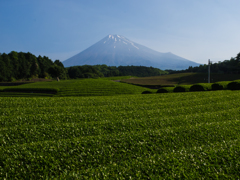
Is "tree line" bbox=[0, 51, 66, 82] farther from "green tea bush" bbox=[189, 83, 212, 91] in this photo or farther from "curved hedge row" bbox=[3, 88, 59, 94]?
"green tea bush" bbox=[189, 83, 212, 91]

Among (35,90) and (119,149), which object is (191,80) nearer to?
(35,90)

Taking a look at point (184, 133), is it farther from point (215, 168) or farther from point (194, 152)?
point (215, 168)

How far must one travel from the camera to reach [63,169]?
8.00 meters

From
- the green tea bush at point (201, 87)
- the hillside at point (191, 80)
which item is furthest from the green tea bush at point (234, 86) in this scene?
the hillside at point (191, 80)

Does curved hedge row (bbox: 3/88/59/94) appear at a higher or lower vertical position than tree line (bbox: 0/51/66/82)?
lower

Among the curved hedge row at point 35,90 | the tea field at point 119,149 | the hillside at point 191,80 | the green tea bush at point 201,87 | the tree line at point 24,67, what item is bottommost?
the tea field at point 119,149

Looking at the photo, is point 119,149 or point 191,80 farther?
point 191,80

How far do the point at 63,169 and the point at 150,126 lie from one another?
708 centimetres

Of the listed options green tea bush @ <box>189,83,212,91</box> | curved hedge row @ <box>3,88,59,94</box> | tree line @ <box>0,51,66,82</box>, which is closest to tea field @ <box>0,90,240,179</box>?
green tea bush @ <box>189,83,212,91</box>

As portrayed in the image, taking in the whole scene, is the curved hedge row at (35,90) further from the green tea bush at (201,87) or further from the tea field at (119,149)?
the green tea bush at (201,87)

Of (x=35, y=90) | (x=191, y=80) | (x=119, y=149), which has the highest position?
(x=191, y=80)

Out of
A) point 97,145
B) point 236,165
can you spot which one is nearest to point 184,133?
point 236,165

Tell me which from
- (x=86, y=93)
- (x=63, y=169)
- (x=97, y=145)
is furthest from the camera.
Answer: (x=86, y=93)

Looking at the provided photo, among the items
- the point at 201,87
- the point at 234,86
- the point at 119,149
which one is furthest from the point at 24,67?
the point at 119,149
